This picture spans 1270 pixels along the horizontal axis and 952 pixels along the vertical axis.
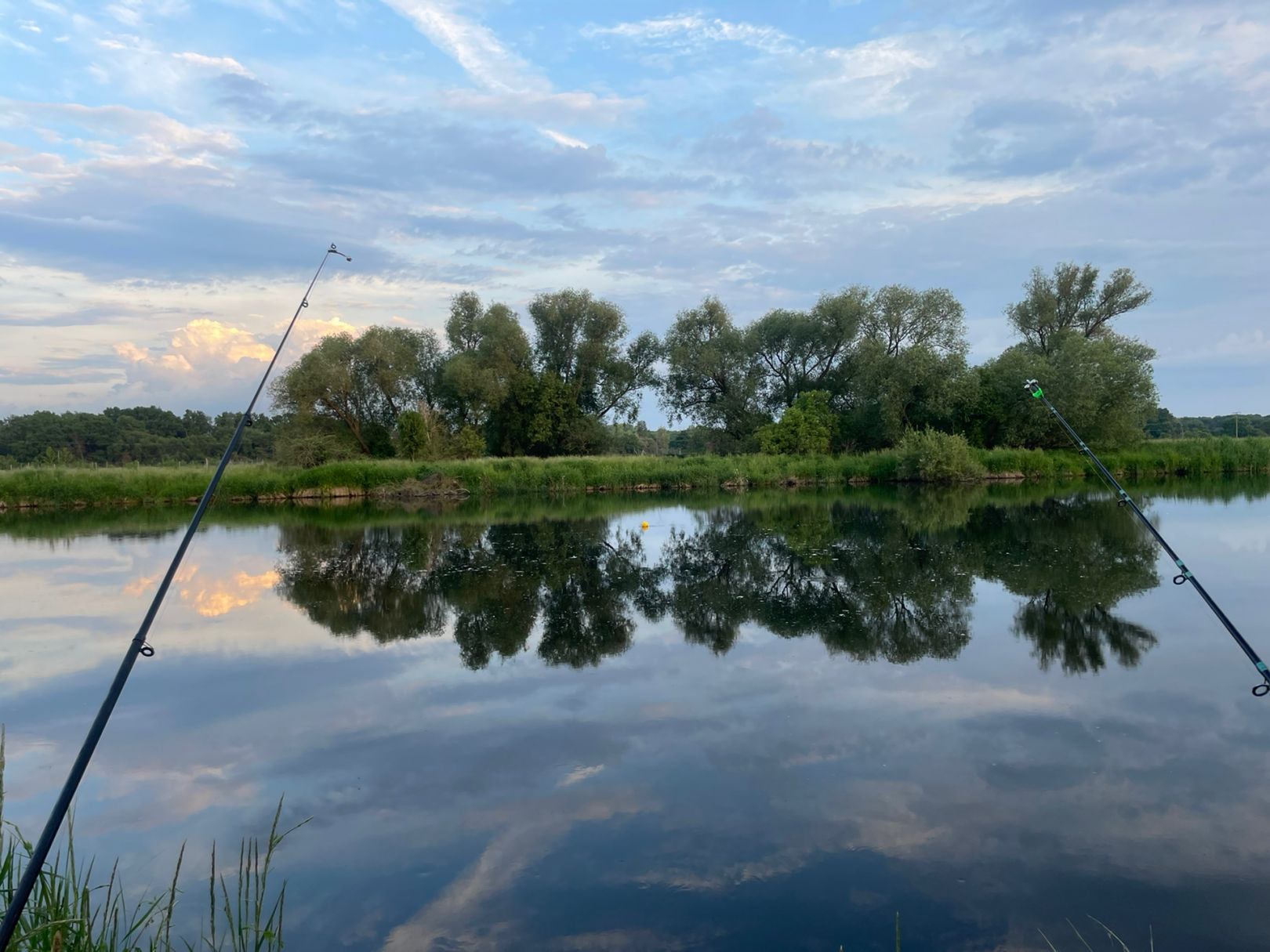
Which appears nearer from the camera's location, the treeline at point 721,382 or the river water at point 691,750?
the river water at point 691,750

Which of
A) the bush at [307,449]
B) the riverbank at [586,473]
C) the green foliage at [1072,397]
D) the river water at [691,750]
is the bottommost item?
the river water at [691,750]

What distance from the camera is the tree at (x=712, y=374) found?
42531mm

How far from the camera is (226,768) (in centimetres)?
575

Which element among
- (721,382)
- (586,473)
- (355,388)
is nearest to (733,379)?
(721,382)

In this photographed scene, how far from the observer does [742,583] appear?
12.1m

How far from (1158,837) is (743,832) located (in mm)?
2078

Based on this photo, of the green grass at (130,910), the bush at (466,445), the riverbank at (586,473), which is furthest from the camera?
the bush at (466,445)

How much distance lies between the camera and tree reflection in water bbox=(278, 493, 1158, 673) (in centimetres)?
877

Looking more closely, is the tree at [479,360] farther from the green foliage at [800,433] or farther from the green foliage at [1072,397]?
the green foliage at [1072,397]

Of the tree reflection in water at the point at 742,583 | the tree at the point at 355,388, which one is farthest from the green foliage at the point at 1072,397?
the tree at the point at 355,388

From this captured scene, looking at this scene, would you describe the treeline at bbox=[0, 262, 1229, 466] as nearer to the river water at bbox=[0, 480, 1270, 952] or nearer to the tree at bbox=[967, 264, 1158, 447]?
the tree at bbox=[967, 264, 1158, 447]

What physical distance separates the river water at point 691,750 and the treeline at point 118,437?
37.9 m

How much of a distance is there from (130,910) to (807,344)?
40.8m

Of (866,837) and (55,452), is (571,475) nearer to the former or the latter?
(55,452)
